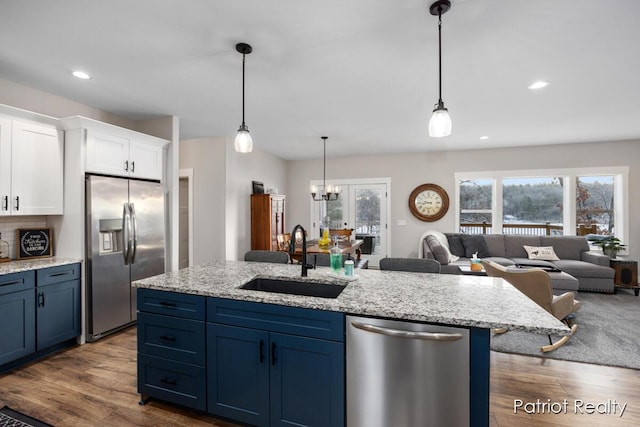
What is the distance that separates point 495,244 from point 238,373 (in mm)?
5487

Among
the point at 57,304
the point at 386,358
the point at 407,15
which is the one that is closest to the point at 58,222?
the point at 57,304

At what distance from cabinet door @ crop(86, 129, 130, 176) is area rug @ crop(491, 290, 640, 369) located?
4.44 m

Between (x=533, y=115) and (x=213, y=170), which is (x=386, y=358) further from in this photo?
(x=213, y=170)

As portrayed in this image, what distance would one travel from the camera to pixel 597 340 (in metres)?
3.13

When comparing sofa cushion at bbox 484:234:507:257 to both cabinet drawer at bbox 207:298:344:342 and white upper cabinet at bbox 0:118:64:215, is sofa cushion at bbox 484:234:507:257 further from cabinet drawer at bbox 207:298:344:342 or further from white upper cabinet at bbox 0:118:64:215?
white upper cabinet at bbox 0:118:64:215

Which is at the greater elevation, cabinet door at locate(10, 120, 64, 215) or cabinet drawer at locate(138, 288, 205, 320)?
cabinet door at locate(10, 120, 64, 215)

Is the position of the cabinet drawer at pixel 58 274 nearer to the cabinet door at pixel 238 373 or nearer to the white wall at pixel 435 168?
the cabinet door at pixel 238 373

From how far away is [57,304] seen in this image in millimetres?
2871

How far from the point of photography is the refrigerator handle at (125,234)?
3336 millimetres

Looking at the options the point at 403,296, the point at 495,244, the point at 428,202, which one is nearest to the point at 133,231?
the point at 403,296

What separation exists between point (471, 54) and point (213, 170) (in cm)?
419

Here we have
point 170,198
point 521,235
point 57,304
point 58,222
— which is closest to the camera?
point 57,304

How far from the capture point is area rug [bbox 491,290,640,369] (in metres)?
2.80

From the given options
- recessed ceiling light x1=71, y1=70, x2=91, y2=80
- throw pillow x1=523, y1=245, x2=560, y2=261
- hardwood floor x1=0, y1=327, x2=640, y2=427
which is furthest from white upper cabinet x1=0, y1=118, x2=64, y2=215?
throw pillow x1=523, y1=245, x2=560, y2=261
